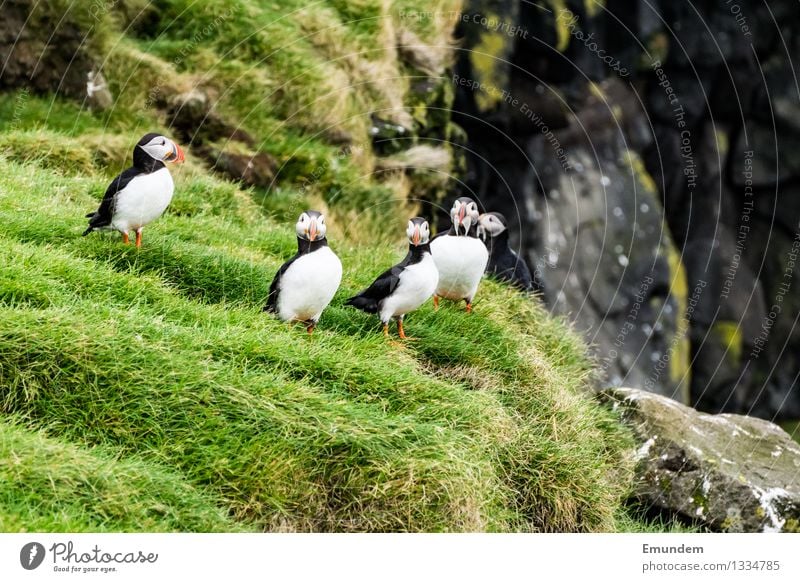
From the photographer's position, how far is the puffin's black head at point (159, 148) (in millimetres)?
4969

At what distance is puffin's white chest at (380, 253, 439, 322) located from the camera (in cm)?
505

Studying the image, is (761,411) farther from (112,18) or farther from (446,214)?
(112,18)

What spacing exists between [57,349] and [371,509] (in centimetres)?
157

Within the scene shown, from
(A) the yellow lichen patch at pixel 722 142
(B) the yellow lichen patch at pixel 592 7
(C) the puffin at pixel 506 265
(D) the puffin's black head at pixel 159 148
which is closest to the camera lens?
(D) the puffin's black head at pixel 159 148

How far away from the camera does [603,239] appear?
1377 cm

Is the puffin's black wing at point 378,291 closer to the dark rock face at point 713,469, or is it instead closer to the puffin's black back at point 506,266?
the puffin's black back at point 506,266

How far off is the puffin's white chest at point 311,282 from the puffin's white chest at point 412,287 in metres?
0.40

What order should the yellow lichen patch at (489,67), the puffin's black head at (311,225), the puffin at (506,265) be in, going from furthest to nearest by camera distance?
the yellow lichen patch at (489,67) → the puffin at (506,265) → the puffin's black head at (311,225)

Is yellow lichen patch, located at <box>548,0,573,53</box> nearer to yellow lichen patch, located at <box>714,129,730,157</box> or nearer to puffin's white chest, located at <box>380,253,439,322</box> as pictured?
yellow lichen patch, located at <box>714,129,730,157</box>

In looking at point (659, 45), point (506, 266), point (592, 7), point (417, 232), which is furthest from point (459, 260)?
point (659, 45)

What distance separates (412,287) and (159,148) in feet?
4.94

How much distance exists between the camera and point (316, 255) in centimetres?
479

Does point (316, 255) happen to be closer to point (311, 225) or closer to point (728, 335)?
point (311, 225)
